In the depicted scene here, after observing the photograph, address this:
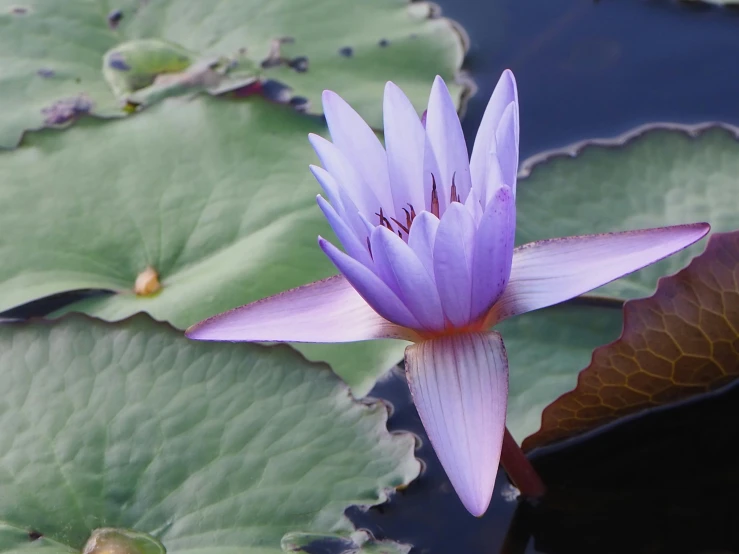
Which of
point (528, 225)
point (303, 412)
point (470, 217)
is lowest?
point (303, 412)

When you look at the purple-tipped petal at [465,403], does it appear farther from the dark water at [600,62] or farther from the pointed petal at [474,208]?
the dark water at [600,62]

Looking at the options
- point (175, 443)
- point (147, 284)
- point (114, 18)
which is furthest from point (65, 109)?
point (175, 443)

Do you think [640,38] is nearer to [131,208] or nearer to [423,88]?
[423,88]

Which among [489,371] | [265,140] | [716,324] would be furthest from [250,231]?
[716,324]

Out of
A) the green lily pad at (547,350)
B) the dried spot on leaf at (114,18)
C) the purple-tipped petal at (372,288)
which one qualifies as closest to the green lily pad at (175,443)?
the green lily pad at (547,350)

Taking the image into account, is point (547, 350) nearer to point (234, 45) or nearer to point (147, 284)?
point (147, 284)

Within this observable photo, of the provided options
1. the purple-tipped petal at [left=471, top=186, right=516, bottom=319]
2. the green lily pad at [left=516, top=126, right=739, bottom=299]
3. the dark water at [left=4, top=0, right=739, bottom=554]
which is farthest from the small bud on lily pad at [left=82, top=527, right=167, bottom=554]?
the green lily pad at [left=516, top=126, right=739, bottom=299]
